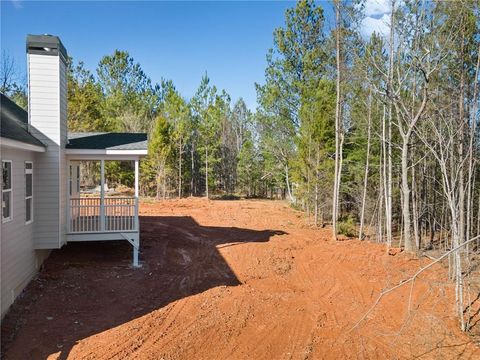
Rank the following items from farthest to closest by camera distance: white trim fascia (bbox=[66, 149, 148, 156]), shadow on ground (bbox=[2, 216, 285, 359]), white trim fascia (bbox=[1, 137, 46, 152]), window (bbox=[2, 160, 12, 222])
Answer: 1. white trim fascia (bbox=[66, 149, 148, 156])
2. window (bbox=[2, 160, 12, 222])
3. shadow on ground (bbox=[2, 216, 285, 359])
4. white trim fascia (bbox=[1, 137, 46, 152])

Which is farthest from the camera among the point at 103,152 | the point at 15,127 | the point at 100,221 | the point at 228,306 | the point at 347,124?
the point at 347,124

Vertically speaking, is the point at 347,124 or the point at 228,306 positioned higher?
the point at 347,124

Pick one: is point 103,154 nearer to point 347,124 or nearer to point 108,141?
point 108,141

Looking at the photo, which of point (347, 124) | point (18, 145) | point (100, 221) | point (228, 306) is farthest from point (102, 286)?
point (347, 124)

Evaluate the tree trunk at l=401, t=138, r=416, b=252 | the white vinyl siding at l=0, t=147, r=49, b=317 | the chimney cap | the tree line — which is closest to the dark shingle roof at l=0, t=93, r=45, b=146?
the white vinyl siding at l=0, t=147, r=49, b=317

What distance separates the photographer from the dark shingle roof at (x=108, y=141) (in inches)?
420

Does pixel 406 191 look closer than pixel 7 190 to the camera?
No

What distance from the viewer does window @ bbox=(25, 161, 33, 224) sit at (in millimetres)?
8945

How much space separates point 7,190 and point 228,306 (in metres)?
5.03

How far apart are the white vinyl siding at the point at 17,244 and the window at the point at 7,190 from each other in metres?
0.12

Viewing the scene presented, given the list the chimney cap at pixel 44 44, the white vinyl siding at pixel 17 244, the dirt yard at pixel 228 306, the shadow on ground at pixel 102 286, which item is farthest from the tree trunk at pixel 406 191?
the white vinyl siding at pixel 17 244

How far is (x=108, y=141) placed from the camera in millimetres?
11203

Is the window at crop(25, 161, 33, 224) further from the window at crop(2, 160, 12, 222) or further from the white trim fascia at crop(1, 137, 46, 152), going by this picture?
the window at crop(2, 160, 12, 222)

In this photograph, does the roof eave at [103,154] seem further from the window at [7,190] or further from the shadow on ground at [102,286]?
the shadow on ground at [102,286]
